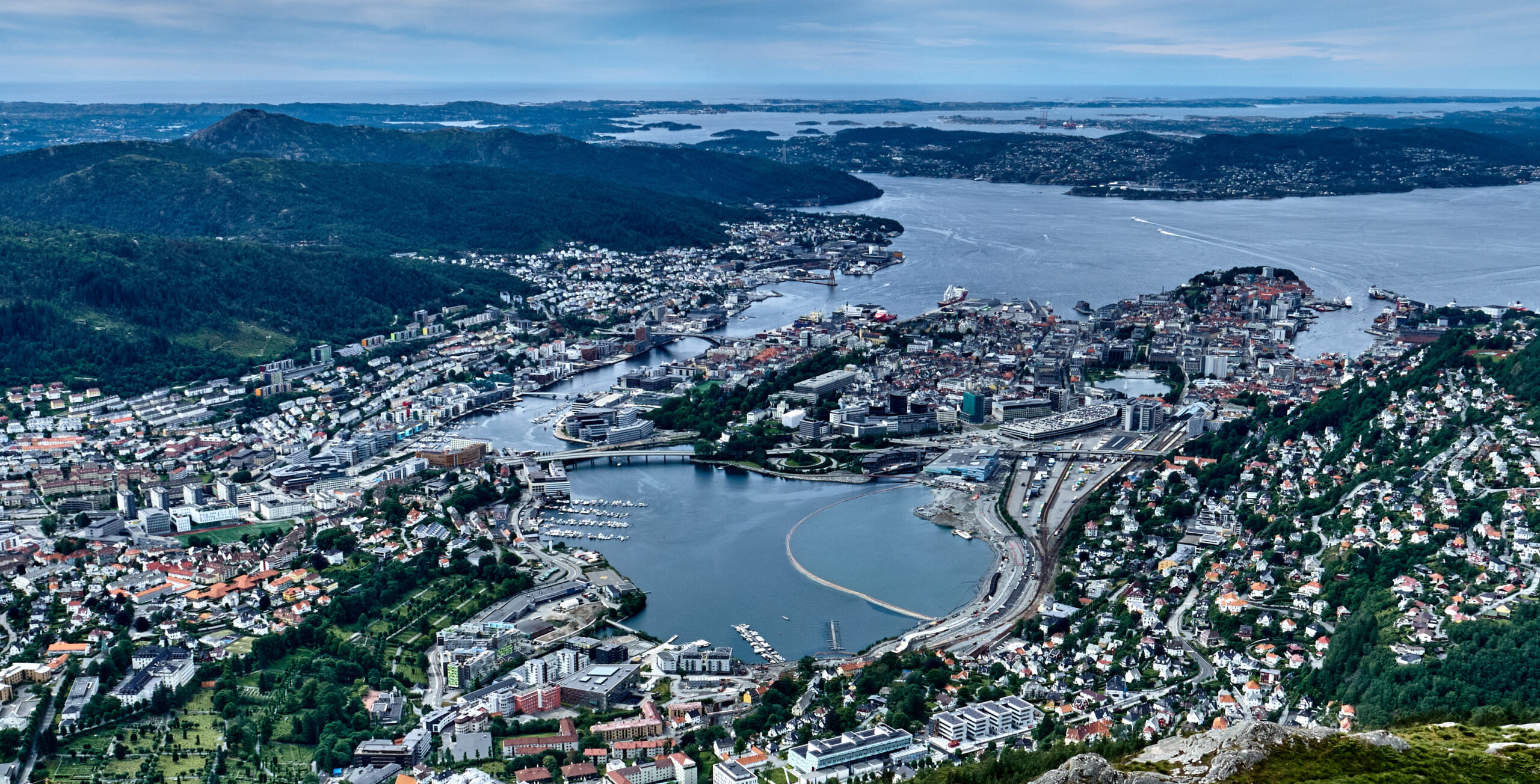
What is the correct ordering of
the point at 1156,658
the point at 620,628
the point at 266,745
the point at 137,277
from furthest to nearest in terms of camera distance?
1. the point at 137,277
2. the point at 620,628
3. the point at 1156,658
4. the point at 266,745

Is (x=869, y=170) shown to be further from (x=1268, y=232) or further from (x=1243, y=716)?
(x=1243, y=716)

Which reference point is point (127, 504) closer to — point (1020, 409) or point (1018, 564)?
point (1018, 564)

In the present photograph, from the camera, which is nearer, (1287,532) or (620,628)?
(620,628)

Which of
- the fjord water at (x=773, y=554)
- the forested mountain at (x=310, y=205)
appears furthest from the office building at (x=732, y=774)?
the forested mountain at (x=310, y=205)

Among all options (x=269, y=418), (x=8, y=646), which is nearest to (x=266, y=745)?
(x=8, y=646)

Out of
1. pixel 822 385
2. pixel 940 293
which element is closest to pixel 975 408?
pixel 822 385

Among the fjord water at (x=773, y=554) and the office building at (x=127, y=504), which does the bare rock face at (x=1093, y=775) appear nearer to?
the fjord water at (x=773, y=554)
